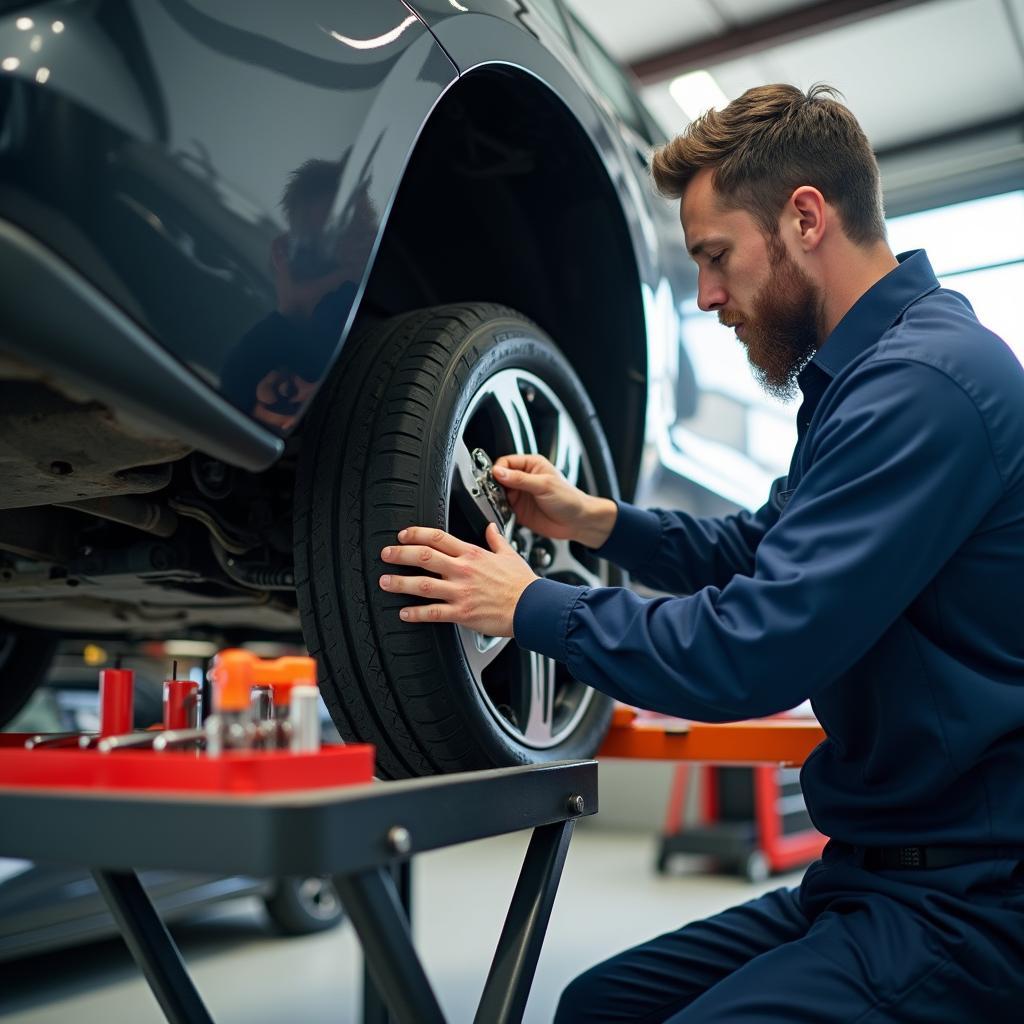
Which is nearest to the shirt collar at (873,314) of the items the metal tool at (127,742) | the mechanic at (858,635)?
the mechanic at (858,635)

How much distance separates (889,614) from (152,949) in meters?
0.76

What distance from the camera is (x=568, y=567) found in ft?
4.59

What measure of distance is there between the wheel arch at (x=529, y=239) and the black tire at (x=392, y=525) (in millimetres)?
320

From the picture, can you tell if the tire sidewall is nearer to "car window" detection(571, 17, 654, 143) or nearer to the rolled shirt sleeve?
the rolled shirt sleeve

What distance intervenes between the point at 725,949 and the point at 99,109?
1004 millimetres

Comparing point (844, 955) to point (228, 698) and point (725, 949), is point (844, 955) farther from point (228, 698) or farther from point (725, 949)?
point (228, 698)

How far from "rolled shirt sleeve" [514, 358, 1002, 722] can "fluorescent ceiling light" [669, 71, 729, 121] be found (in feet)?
16.0

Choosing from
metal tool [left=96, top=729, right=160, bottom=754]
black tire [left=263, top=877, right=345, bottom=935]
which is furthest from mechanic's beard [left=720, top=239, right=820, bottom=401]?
black tire [left=263, top=877, right=345, bottom=935]

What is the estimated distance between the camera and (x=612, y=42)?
5.28m

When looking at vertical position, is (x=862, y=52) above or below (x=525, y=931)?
above

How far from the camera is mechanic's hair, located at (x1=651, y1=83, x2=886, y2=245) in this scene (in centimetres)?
117

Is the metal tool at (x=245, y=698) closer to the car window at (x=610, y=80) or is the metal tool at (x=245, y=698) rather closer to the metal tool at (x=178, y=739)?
the metal tool at (x=178, y=739)

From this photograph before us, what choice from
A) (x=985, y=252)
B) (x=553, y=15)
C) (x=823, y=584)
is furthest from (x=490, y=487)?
(x=985, y=252)

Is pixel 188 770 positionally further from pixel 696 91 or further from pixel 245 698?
pixel 696 91
